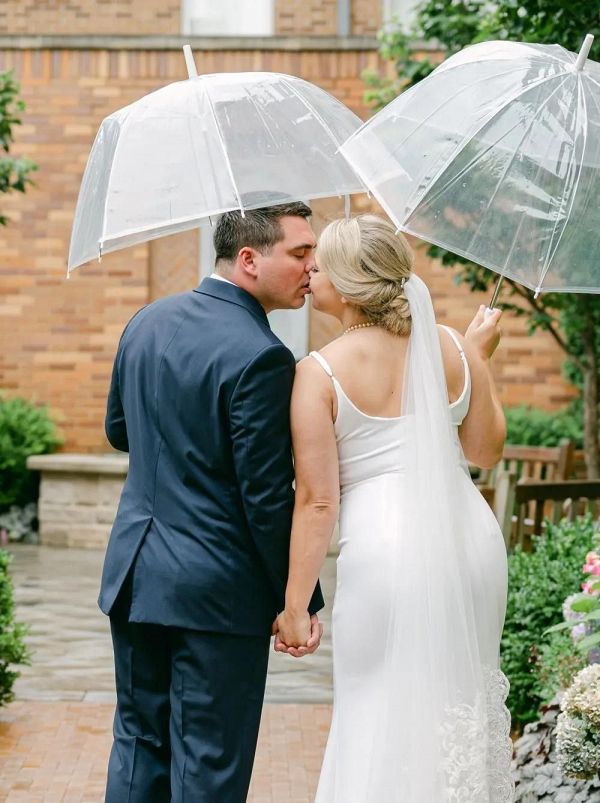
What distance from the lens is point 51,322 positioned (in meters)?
13.6

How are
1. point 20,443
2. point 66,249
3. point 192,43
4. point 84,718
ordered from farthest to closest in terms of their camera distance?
point 66,249 → point 192,43 → point 20,443 → point 84,718

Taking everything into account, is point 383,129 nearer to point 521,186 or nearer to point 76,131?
point 521,186

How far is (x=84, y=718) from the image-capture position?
6.11 m

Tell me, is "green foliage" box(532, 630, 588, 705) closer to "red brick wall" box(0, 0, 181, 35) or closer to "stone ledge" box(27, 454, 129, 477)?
"stone ledge" box(27, 454, 129, 477)

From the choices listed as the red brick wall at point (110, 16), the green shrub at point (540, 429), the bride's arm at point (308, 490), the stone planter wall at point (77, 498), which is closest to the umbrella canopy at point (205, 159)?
the bride's arm at point (308, 490)

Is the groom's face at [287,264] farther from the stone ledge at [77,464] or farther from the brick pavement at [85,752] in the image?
the stone ledge at [77,464]

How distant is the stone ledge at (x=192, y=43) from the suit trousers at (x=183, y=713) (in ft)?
35.7

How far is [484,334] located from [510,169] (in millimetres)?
520

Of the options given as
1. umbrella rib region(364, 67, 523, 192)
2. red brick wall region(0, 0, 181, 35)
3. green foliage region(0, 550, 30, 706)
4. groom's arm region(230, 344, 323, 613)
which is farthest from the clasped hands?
red brick wall region(0, 0, 181, 35)

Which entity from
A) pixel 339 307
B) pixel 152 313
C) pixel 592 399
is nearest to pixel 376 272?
pixel 339 307

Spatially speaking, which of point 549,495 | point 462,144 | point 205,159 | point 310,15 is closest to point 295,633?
point 205,159

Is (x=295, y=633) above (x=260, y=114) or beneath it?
beneath

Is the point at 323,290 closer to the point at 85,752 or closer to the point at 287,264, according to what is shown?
the point at 287,264

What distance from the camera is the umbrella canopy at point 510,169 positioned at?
367cm
